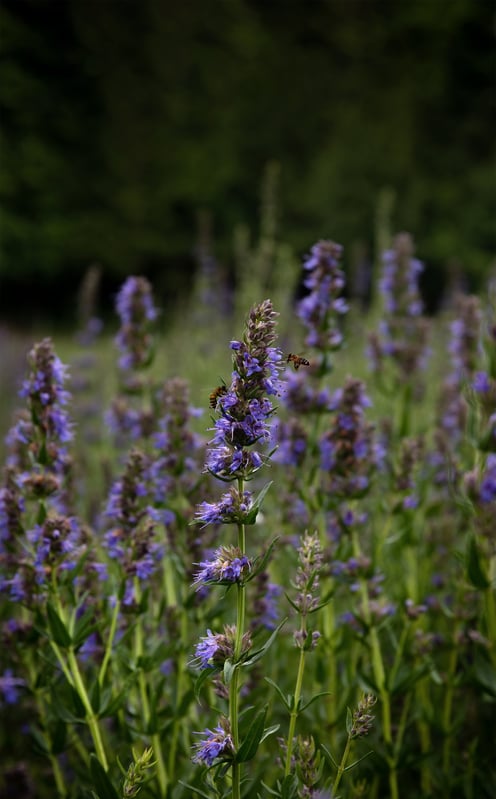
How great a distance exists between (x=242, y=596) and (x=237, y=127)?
18.7m

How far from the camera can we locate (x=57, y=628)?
2.18 metres

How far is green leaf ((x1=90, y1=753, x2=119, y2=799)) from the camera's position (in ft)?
6.60

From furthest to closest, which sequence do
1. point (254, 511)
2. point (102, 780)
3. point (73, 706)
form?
point (73, 706) < point (102, 780) < point (254, 511)

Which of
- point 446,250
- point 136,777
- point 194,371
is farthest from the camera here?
point 446,250

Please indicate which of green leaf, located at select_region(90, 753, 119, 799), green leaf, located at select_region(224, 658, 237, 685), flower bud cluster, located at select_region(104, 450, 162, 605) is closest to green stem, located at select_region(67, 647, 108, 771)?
green leaf, located at select_region(90, 753, 119, 799)

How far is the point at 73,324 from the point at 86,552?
59.2ft

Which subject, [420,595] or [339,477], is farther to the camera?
[420,595]

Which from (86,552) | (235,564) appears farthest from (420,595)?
(235,564)

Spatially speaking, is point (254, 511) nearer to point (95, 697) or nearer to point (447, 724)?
point (95, 697)

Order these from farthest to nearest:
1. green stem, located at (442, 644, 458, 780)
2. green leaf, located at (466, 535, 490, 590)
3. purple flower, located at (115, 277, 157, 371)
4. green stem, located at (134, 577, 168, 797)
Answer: purple flower, located at (115, 277, 157, 371)
green stem, located at (442, 644, 458, 780)
green leaf, located at (466, 535, 490, 590)
green stem, located at (134, 577, 168, 797)

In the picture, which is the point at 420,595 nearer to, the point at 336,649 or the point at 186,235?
the point at 336,649

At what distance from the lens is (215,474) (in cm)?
170

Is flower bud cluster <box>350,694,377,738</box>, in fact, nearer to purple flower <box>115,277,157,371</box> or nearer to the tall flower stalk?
the tall flower stalk

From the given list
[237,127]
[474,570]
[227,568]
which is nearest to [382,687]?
[474,570]
